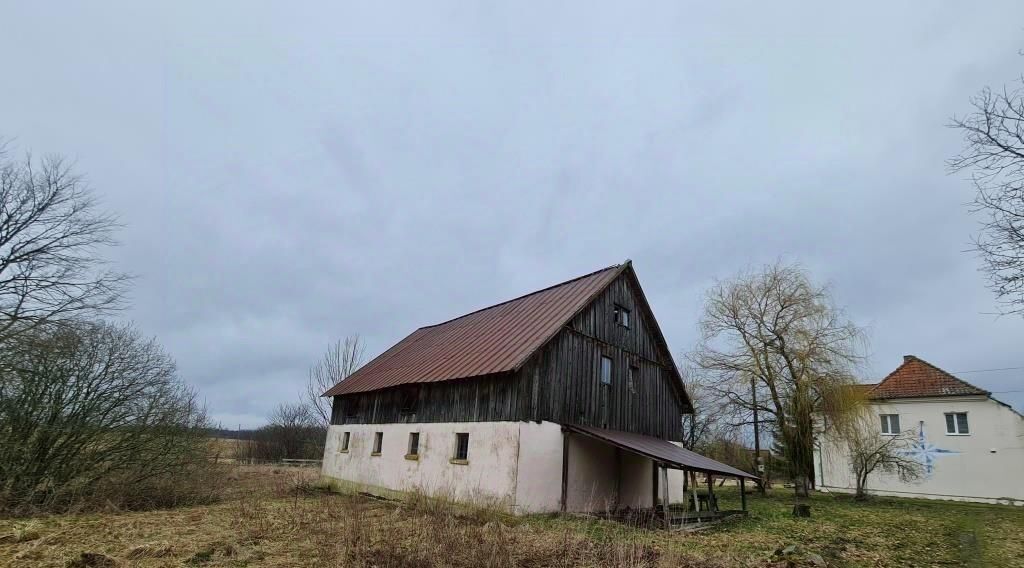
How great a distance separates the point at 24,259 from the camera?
1441 cm

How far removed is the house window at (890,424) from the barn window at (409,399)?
90.4 ft

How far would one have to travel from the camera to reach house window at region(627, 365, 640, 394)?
19984 millimetres

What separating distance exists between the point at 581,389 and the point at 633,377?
369 centimetres

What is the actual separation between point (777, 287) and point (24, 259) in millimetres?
28612

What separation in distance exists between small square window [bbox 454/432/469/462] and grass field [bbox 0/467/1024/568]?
5.48ft

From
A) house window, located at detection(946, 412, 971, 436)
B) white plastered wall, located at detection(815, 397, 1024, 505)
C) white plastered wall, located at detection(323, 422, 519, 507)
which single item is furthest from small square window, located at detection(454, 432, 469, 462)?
house window, located at detection(946, 412, 971, 436)

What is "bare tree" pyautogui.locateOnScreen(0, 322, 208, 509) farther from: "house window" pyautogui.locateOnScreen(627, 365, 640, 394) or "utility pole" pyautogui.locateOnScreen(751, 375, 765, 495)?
"utility pole" pyautogui.locateOnScreen(751, 375, 765, 495)

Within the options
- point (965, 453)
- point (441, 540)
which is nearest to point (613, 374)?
point (441, 540)

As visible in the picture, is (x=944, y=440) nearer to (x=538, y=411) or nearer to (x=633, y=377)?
(x=633, y=377)

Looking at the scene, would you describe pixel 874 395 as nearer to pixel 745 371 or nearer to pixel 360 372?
pixel 745 371

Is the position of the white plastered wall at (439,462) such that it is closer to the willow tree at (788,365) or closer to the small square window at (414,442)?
the small square window at (414,442)

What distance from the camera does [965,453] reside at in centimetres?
2753

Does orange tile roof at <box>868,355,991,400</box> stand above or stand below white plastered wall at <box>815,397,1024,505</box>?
above

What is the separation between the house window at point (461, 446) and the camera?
658 inches
